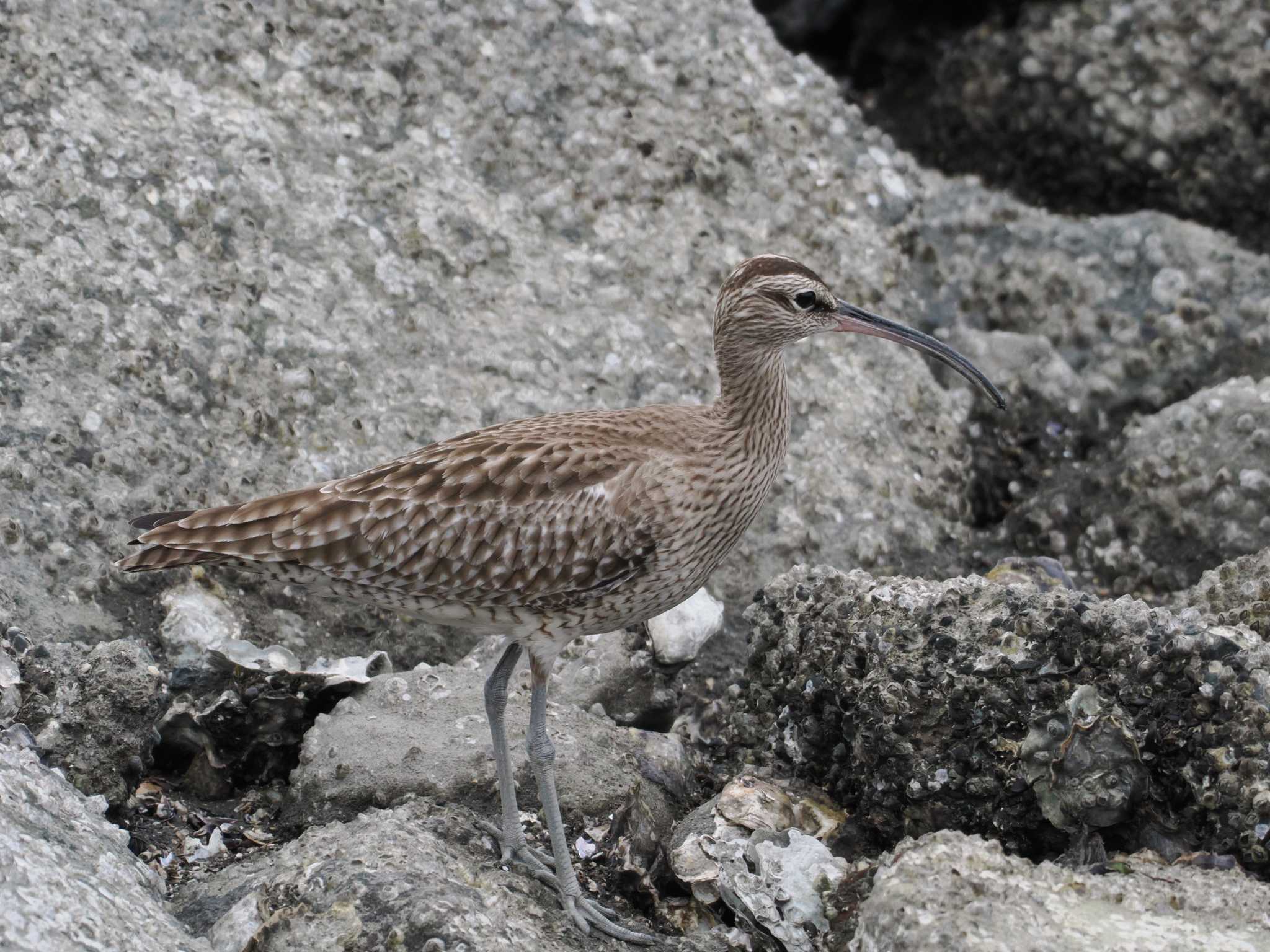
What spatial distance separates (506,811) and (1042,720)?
1.72m

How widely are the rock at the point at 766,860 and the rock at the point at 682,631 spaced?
95 centimetres

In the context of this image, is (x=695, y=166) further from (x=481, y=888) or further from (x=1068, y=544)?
(x=481, y=888)

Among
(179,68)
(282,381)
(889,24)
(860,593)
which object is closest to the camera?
(860,593)

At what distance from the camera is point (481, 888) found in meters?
4.52

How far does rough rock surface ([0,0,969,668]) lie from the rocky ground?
20mm

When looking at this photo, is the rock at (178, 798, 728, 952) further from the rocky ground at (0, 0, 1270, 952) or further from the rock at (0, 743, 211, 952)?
the rock at (0, 743, 211, 952)

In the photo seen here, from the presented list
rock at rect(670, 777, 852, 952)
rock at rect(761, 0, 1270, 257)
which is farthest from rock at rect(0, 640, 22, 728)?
rock at rect(761, 0, 1270, 257)

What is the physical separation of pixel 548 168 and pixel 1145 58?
3493mm

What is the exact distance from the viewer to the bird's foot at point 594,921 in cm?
470

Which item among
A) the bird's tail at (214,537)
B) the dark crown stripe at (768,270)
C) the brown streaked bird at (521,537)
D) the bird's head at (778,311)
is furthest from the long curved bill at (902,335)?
the bird's tail at (214,537)

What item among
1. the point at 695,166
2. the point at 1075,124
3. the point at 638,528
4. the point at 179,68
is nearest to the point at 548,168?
the point at 695,166

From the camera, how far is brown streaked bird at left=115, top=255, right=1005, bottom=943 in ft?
16.3

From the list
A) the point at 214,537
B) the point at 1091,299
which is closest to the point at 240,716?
the point at 214,537

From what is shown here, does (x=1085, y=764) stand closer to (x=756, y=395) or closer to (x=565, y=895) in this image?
(x=565, y=895)
